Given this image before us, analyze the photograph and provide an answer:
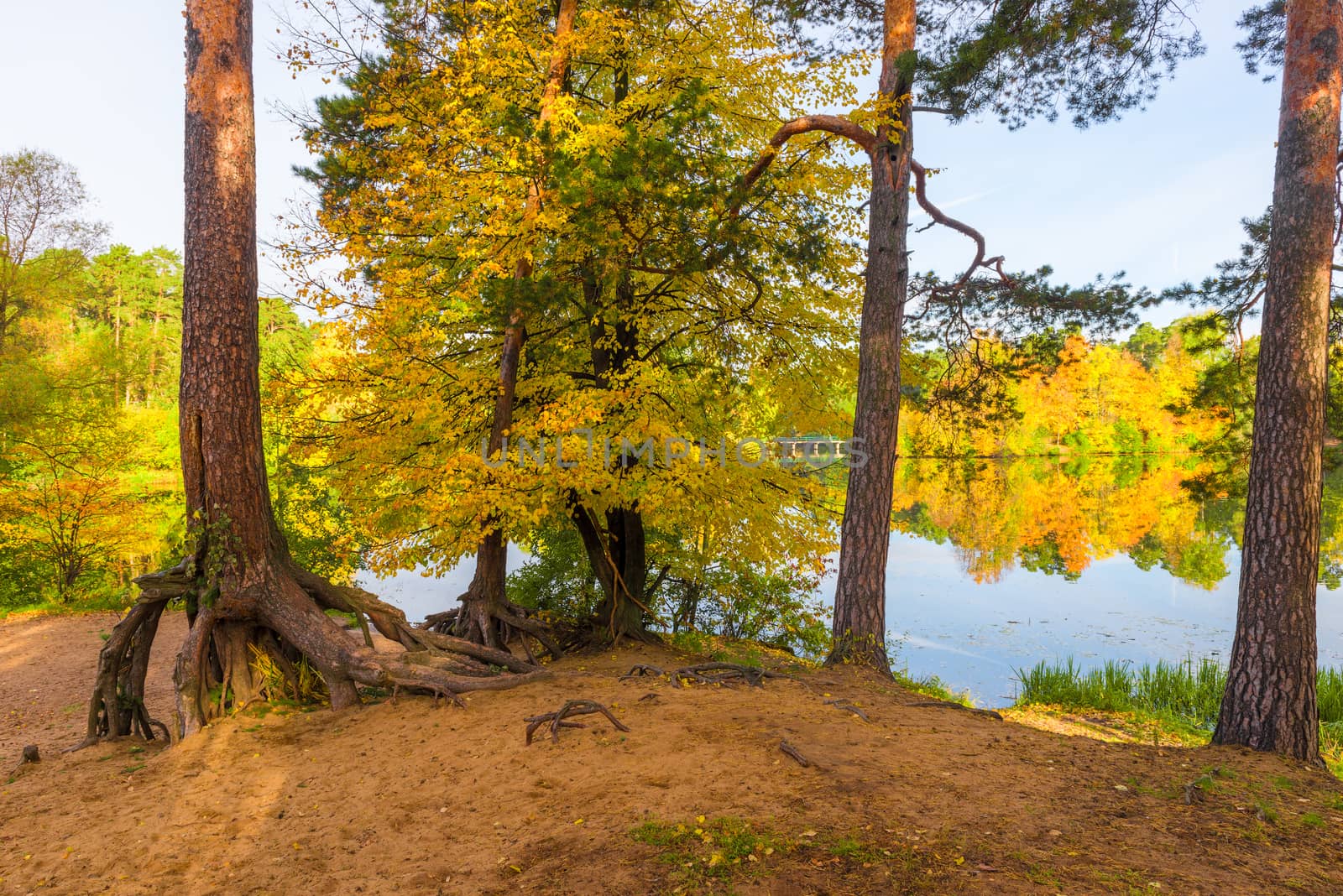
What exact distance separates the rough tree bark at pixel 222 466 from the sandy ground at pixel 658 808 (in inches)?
15.8

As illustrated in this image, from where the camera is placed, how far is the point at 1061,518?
89.9 feet

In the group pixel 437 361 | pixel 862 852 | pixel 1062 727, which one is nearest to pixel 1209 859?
pixel 862 852

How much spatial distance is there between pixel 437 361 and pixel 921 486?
1389 inches

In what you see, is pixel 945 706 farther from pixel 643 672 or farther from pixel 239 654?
pixel 239 654

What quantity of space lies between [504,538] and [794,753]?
4.92 metres

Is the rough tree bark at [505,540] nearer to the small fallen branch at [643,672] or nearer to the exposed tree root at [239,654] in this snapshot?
the small fallen branch at [643,672]

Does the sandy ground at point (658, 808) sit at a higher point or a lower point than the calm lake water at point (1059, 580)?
higher

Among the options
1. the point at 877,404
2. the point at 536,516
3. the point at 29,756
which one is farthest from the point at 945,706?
the point at 29,756

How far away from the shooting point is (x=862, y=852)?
311 cm

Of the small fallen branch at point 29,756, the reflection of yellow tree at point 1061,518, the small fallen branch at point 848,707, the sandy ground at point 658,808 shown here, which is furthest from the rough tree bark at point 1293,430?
the reflection of yellow tree at point 1061,518

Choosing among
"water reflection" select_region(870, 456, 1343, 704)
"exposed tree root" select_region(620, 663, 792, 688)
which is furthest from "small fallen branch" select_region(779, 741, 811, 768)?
"water reflection" select_region(870, 456, 1343, 704)

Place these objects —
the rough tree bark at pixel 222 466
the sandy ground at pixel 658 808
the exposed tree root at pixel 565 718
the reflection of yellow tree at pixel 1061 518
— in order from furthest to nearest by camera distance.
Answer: the reflection of yellow tree at pixel 1061 518 → the rough tree bark at pixel 222 466 → the exposed tree root at pixel 565 718 → the sandy ground at pixel 658 808

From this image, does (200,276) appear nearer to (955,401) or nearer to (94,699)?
(94,699)

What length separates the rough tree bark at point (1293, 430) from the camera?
5113 mm
